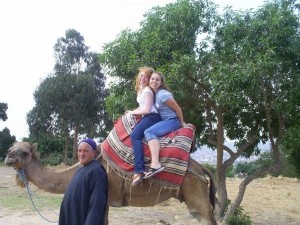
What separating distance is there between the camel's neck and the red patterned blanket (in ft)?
2.02

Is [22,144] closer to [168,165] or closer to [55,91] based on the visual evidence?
[168,165]

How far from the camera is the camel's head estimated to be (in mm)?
5203

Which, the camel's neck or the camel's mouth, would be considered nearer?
the camel's mouth

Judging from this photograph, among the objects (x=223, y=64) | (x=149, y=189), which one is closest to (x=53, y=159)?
(x=223, y=64)

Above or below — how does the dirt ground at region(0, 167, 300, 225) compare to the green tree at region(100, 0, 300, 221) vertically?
below

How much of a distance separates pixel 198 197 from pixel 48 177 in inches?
69.0

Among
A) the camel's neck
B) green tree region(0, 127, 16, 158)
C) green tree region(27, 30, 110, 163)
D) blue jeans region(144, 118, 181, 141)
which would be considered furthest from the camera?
green tree region(0, 127, 16, 158)

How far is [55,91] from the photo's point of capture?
958 inches

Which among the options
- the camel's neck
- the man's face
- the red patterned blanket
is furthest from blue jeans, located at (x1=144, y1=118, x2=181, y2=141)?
the camel's neck

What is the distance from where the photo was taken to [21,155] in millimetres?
5281

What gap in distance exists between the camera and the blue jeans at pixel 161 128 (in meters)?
4.93

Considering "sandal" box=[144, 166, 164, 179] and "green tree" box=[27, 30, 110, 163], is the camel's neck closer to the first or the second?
"sandal" box=[144, 166, 164, 179]

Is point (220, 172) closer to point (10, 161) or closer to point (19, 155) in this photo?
point (19, 155)

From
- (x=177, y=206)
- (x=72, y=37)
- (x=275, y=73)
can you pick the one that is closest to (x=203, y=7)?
(x=275, y=73)
